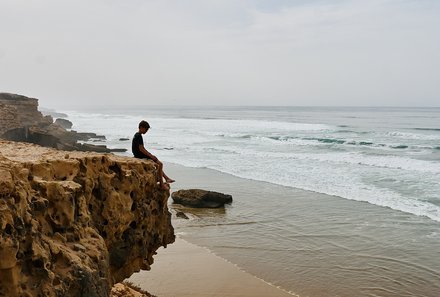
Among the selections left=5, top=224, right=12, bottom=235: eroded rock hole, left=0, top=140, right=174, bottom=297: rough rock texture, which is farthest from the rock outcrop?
left=5, top=224, right=12, bottom=235: eroded rock hole

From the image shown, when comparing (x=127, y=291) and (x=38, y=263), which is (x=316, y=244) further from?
(x=38, y=263)

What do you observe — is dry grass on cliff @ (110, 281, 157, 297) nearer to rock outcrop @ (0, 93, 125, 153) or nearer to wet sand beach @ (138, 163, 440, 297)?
wet sand beach @ (138, 163, 440, 297)

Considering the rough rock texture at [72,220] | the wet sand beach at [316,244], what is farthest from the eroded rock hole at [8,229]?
the wet sand beach at [316,244]

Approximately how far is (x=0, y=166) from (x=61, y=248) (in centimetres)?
107

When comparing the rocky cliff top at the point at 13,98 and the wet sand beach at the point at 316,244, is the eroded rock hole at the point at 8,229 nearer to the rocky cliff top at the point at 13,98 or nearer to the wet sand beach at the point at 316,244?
the wet sand beach at the point at 316,244

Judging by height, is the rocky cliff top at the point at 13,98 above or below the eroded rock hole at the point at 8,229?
above

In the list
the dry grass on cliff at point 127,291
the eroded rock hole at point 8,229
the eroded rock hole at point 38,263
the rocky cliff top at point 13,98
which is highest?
the rocky cliff top at point 13,98

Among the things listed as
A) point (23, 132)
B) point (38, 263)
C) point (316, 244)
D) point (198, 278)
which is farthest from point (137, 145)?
point (23, 132)

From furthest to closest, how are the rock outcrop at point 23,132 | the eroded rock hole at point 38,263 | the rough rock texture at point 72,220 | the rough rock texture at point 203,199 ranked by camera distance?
the rock outcrop at point 23,132 < the rough rock texture at point 203,199 < the eroded rock hole at point 38,263 < the rough rock texture at point 72,220

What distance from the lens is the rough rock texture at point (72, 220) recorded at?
161 inches

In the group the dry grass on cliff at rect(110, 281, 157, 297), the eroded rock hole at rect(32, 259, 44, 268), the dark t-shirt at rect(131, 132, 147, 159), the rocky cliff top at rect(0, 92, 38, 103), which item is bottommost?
the dry grass on cliff at rect(110, 281, 157, 297)

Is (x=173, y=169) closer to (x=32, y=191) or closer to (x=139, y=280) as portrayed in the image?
(x=139, y=280)

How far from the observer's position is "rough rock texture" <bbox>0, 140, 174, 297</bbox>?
4086 mm

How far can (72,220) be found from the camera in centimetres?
498
